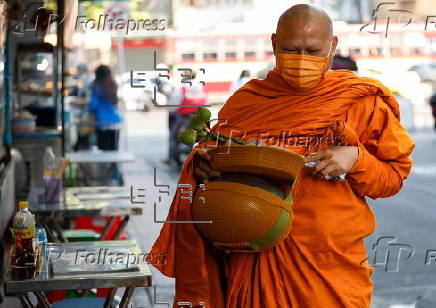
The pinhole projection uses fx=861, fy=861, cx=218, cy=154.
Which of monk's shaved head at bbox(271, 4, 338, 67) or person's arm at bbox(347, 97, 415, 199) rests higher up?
monk's shaved head at bbox(271, 4, 338, 67)

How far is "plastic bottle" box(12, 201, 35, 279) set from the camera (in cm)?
347

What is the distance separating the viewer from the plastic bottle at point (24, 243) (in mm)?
3467

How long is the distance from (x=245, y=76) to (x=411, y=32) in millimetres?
10313

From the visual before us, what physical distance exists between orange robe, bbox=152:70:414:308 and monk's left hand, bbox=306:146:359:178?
0.08 feet

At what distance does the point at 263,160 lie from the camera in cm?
257

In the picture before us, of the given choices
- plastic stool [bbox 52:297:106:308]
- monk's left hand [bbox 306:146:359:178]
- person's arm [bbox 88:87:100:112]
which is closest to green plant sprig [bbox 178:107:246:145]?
monk's left hand [bbox 306:146:359:178]

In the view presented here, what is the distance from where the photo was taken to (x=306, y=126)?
2.71 meters

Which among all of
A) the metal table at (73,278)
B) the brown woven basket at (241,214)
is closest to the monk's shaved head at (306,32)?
the brown woven basket at (241,214)

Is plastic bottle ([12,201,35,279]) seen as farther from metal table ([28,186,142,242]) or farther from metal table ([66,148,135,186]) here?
metal table ([66,148,135,186])

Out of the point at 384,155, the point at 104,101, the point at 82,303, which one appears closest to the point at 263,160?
the point at 384,155

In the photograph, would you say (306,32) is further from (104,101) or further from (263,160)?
(104,101)

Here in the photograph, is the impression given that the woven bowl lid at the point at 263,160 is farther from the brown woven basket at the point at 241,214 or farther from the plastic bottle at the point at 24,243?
the plastic bottle at the point at 24,243

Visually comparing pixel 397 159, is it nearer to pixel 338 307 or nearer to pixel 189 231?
pixel 338 307

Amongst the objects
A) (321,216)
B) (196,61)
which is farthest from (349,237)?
(196,61)
